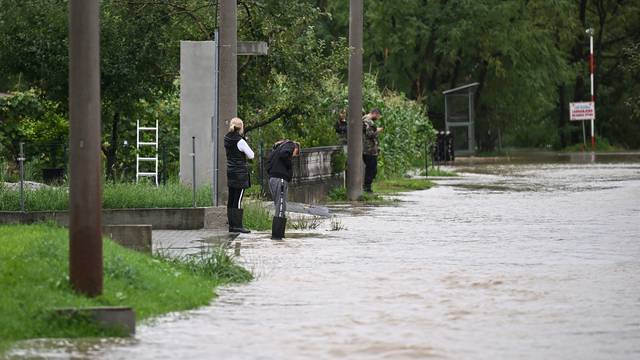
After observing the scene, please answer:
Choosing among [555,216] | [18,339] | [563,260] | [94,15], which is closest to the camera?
[18,339]

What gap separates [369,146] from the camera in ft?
108

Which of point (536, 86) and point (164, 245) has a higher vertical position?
point (536, 86)

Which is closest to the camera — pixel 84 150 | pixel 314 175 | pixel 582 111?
pixel 84 150

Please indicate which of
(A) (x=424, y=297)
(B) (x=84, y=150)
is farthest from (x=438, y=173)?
(B) (x=84, y=150)

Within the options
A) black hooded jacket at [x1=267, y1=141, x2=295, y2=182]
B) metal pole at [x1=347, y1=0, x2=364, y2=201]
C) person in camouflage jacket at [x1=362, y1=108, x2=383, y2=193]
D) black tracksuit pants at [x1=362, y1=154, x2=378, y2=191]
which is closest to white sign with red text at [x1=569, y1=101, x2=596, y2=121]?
person in camouflage jacket at [x1=362, y1=108, x2=383, y2=193]

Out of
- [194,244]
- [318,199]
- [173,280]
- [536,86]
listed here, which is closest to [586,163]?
[536,86]

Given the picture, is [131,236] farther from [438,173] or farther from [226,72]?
[438,173]

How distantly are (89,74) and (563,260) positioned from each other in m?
7.73

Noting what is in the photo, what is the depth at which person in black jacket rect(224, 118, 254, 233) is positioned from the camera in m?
21.8

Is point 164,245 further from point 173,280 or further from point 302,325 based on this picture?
point 302,325

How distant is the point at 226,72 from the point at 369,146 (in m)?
9.49

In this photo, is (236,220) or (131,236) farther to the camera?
(236,220)

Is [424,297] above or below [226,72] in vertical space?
below

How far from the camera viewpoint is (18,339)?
11.3 meters
